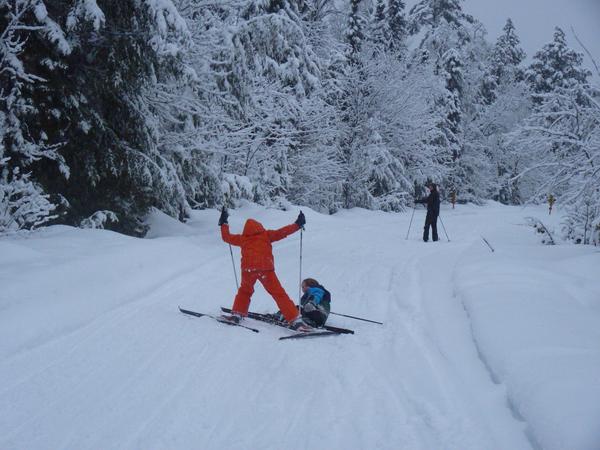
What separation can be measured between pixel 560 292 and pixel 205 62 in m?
8.92

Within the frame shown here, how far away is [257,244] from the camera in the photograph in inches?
246

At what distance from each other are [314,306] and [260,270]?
86cm

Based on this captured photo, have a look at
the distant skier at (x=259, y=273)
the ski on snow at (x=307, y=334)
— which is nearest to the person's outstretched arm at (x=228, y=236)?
the distant skier at (x=259, y=273)

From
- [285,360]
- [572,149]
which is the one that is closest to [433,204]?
[572,149]

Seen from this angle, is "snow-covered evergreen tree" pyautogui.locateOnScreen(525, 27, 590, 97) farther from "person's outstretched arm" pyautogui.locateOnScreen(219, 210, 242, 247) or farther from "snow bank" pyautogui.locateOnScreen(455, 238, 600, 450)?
"person's outstretched arm" pyautogui.locateOnScreen(219, 210, 242, 247)

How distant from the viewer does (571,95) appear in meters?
9.59

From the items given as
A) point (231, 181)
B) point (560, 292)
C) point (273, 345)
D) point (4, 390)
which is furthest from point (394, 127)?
point (4, 390)

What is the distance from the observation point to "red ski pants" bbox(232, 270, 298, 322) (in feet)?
19.8

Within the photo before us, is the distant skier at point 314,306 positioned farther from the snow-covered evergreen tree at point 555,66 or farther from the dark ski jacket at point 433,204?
the snow-covered evergreen tree at point 555,66

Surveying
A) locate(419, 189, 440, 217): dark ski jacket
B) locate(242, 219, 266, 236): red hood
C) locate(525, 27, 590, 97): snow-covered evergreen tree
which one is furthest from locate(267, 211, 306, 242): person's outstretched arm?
locate(525, 27, 590, 97): snow-covered evergreen tree

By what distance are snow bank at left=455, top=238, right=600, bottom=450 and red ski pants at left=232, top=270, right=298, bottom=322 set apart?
2.31 meters

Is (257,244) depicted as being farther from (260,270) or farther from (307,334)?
(307,334)

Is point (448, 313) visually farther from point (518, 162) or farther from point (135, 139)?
point (518, 162)

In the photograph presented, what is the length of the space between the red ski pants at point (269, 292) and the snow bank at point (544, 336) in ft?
7.59
